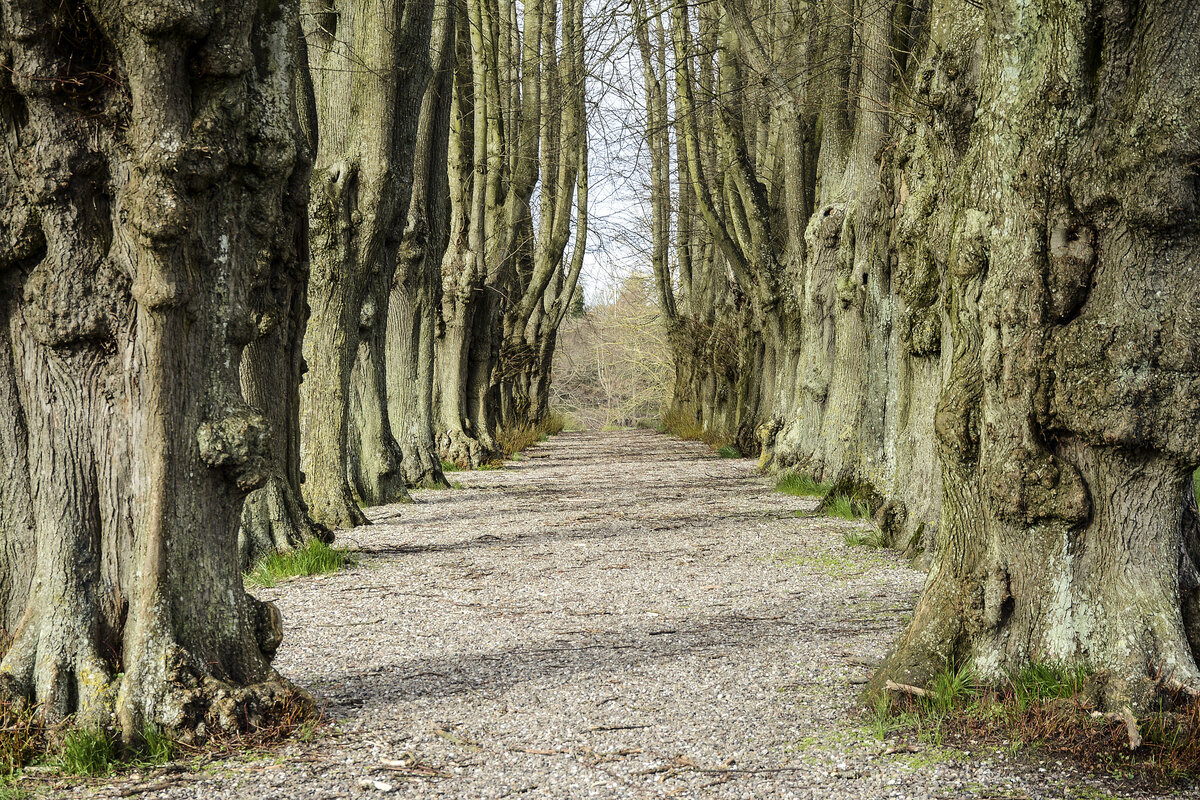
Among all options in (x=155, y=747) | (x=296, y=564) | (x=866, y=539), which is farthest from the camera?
(x=866, y=539)

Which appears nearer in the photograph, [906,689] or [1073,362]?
[1073,362]

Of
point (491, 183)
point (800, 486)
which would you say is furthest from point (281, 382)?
point (491, 183)

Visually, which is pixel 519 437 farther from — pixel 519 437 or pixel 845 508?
pixel 845 508

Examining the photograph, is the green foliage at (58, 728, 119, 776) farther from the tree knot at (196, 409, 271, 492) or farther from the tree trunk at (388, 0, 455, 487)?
the tree trunk at (388, 0, 455, 487)

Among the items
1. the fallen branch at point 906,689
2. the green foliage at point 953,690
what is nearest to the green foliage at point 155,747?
the fallen branch at point 906,689

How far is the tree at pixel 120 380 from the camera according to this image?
3.37 meters

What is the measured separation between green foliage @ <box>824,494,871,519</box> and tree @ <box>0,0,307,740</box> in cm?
710

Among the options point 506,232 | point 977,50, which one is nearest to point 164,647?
point 977,50

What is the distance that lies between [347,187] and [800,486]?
6473 millimetres

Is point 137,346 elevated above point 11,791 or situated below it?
above

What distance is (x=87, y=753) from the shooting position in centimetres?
319

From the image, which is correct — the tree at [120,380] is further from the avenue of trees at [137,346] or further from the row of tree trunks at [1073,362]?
the row of tree trunks at [1073,362]

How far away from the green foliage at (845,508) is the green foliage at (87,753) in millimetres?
7614

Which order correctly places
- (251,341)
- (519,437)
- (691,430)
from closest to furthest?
1. (251,341)
2. (519,437)
3. (691,430)
